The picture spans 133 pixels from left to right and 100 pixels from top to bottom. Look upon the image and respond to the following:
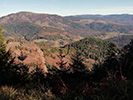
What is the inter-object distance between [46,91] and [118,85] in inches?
94.4

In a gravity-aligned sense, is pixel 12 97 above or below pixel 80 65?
above

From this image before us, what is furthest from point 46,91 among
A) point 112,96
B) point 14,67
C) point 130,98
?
point 14,67

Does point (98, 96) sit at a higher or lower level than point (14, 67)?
higher

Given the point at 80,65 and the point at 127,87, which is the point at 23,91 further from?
the point at 80,65

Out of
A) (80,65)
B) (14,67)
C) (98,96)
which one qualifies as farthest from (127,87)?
(14,67)

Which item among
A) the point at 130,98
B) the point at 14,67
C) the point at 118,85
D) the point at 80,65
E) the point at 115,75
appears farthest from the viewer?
the point at 14,67

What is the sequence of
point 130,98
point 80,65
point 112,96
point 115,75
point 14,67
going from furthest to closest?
point 14,67
point 80,65
point 115,75
point 112,96
point 130,98

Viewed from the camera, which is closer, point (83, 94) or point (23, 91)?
point (83, 94)

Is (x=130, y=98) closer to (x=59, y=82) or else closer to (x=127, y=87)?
(x=127, y=87)

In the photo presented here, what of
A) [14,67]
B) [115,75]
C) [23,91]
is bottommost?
[14,67]

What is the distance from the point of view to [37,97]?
29.4 feet

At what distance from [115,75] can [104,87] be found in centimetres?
84

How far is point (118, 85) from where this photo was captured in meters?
8.51

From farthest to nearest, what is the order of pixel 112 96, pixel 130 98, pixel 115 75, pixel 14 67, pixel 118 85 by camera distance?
pixel 14 67
pixel 115 75
pixel 118 85
pixel 112 96
pixel 130 98
